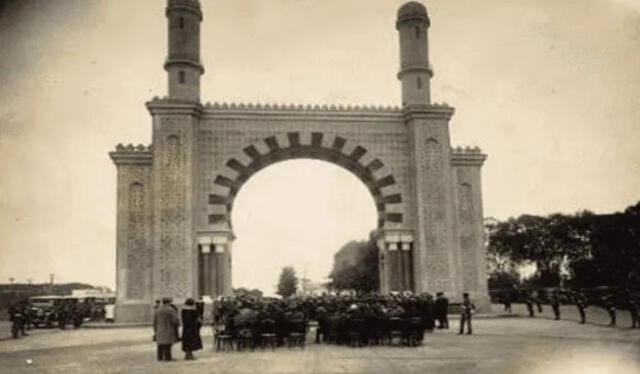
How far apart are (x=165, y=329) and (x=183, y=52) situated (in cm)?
1459

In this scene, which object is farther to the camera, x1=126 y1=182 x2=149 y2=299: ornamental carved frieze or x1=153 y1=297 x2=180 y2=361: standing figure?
x1=126 y1=182 x2=149 y2=299: ornamental carved frieze

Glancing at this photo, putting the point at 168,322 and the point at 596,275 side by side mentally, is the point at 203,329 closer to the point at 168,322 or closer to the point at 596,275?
the point at 168,322

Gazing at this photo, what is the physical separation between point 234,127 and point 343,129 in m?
3.86

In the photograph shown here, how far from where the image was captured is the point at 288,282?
64875 mm

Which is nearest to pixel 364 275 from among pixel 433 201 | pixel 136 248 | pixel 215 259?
pixel 433 201

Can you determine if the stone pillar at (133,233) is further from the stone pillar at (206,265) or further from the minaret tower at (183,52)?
the minaret tower at (183,52)

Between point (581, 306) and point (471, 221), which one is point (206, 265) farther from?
point (581, 306)

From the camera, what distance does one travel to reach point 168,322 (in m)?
13.8

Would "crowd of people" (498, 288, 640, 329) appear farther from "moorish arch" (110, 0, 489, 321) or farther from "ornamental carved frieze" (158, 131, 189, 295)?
"ornamental carved frieze" (158, 131, 189, 295)

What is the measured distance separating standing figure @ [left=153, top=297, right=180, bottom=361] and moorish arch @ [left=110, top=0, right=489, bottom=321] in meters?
10.9

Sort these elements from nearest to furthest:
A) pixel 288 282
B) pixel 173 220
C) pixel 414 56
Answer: pixel 173 220 → pixel 414 56 → pixel 288 282

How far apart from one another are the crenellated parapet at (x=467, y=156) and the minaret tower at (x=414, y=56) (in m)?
2.17

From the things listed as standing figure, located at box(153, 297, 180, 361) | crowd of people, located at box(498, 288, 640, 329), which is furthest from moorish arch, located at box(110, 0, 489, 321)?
standing figure, located at box(153, 297, 180, 361)

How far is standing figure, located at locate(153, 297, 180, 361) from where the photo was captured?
44.6 ft
